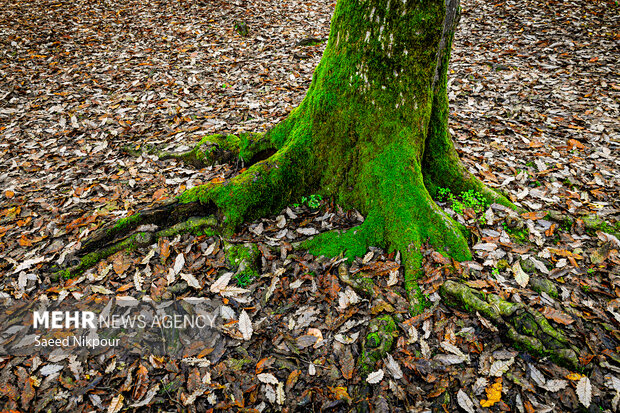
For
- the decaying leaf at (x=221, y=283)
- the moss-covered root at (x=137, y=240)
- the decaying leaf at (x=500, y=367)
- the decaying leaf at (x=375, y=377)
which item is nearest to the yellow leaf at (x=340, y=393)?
the decaying leaf at (x=375, y=377)

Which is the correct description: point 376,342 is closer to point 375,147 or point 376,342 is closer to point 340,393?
point 340,393

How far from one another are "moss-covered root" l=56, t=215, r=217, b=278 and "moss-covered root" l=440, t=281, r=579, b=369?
8.32 ft

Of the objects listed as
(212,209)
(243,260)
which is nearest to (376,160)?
(243,260)

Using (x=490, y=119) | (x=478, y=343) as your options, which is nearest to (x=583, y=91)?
(x=490, y=119)

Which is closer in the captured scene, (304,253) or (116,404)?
(116,404)

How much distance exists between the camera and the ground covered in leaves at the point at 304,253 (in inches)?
98.4

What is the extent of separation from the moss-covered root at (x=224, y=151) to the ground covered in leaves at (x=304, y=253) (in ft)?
0.53

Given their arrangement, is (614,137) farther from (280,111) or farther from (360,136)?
(280,111)

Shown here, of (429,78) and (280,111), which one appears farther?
(280,111)

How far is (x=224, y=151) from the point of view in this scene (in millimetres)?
4609

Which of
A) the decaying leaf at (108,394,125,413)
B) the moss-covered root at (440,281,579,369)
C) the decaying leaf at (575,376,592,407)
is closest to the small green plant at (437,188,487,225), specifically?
the moss-covered root at (440,281,579,369)

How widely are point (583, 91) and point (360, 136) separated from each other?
508 cm

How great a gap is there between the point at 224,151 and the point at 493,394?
3978mm

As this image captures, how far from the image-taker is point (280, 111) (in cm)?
582
